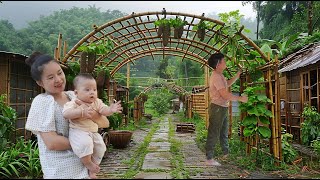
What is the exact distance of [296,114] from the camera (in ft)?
34.5

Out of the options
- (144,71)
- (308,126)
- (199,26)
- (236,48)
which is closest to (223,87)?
(236,48)

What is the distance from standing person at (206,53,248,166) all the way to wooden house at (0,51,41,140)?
414 cm

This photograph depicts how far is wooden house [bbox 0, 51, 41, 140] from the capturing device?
23.4 feet

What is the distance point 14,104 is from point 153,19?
12.5 ft

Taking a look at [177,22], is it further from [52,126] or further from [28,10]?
[28,10]

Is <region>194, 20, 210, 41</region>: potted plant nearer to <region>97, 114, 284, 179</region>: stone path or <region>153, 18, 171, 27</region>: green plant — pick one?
<region>153, 18, 171, 27</region>: green plant

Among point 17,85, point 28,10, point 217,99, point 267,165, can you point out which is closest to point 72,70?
point 17,85

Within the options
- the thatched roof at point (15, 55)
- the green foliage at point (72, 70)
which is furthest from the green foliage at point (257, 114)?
the thatched roof at point (15, 55)

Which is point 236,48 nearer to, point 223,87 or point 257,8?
point 223,87

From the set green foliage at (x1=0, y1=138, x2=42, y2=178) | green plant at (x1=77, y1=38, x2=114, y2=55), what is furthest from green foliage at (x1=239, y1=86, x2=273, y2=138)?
green foliage at (x1=0, y1=138, x2=42, y2=178)

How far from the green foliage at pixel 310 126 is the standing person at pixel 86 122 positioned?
24.1 feet

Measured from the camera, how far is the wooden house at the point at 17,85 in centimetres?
714

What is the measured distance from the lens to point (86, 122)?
2609 millimetres

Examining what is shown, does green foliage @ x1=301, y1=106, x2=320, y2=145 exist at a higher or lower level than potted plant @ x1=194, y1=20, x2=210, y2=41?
lower
